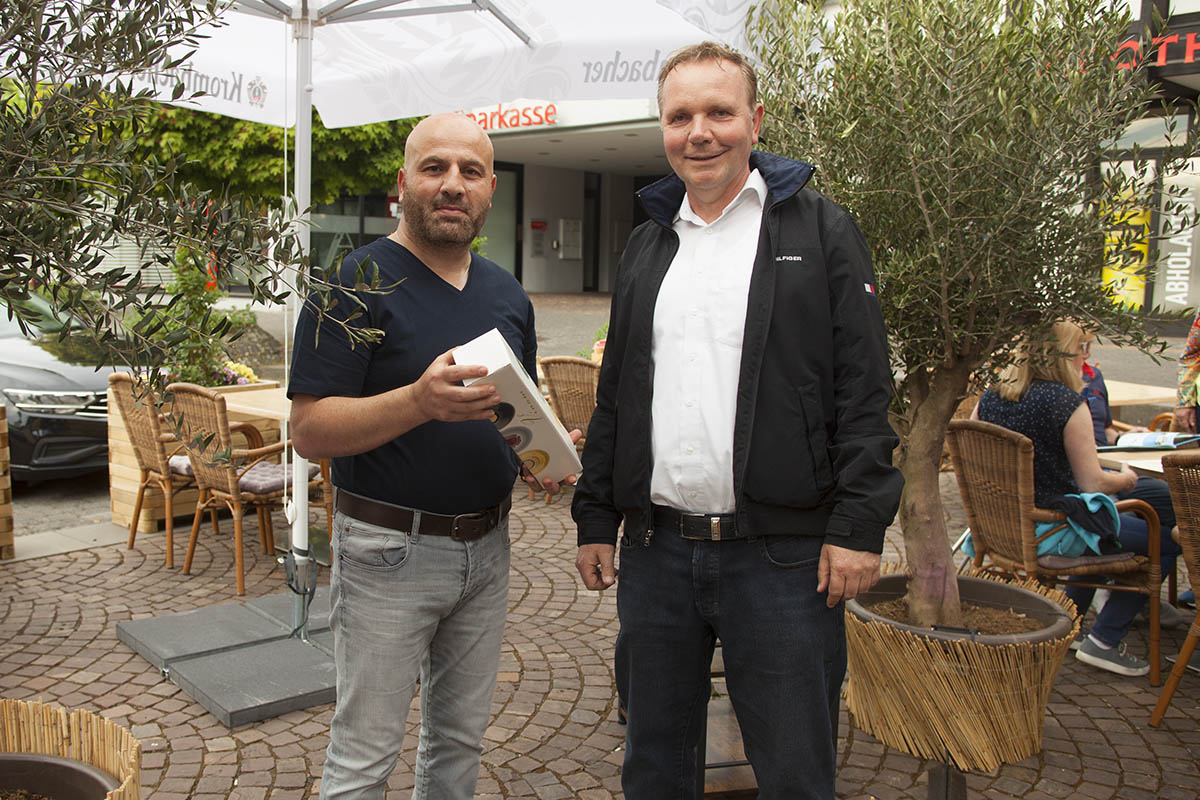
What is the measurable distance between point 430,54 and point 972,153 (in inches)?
119

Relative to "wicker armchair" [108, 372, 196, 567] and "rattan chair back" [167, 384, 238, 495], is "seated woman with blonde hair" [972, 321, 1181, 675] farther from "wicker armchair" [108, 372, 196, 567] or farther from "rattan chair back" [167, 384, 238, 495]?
"wicker armchair" [108, 372, 196, 567]

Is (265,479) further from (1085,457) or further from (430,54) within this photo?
(1085,457)

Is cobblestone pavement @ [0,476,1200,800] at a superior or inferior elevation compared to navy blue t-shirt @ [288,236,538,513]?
inferior

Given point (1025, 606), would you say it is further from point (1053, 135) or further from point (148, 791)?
point (148, 791)

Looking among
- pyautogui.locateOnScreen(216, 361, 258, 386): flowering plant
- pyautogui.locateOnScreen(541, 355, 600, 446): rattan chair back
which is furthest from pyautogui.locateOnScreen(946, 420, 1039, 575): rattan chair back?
pyautogui.locateOnScreen(216, 361, 258, 386): flowering plant

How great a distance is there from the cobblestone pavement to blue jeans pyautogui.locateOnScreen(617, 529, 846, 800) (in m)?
1.10

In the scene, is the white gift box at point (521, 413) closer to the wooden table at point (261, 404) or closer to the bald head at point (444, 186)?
the bald head at point (444, 186)

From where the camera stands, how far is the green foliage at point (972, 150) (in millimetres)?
3113

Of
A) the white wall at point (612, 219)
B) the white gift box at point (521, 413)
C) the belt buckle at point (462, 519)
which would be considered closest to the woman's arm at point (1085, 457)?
the white gift box at point (521, 413)

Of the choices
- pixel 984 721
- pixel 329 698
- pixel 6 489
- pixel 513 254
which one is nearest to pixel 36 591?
pixel 6 489

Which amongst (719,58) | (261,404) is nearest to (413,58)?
(261,404)

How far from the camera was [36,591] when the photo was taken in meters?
5.59

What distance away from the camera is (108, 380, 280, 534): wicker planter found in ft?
21.9

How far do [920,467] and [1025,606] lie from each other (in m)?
0.72
